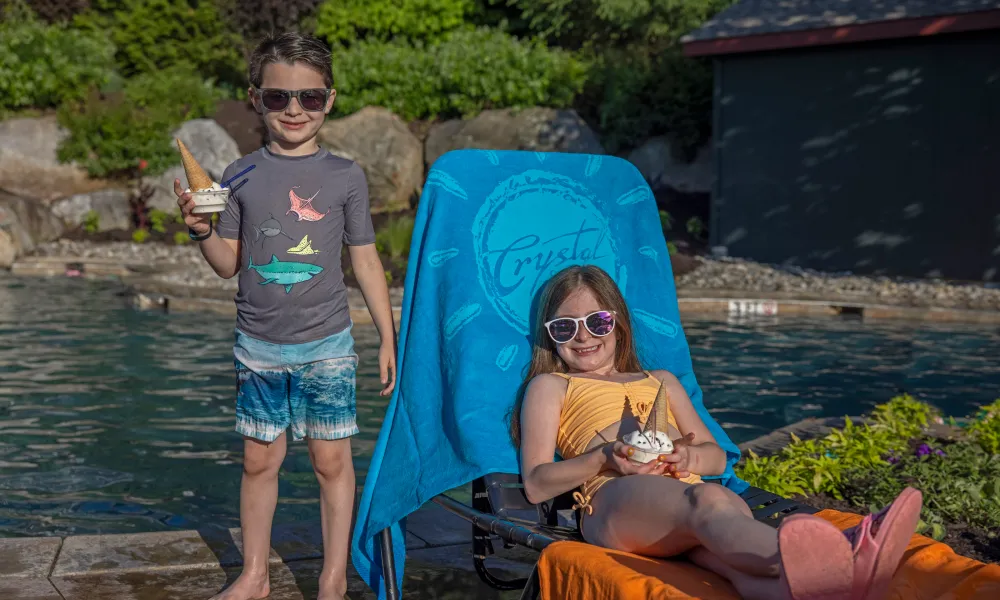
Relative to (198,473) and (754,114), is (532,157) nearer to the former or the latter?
(198,473)

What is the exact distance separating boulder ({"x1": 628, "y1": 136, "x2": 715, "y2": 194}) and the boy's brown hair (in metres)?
15.6

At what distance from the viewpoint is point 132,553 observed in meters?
3.63

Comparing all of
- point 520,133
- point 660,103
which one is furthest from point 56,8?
point 660,103

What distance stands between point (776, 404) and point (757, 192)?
9105mm

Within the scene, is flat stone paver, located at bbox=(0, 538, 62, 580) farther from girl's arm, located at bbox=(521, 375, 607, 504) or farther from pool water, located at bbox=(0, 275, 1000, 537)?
girl's arm, located at bbox=(521, 375, 607, 504)

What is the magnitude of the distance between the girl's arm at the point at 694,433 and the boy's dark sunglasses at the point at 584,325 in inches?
10.5

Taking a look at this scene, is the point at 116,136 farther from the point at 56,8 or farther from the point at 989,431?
the point at 989,431

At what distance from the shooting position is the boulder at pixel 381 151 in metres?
18.3

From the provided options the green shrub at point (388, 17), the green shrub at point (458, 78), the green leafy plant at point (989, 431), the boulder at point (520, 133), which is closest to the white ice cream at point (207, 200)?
the green leafy plant at point (989, 431)

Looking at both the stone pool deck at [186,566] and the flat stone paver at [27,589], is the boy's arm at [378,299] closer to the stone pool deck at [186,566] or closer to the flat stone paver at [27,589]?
the stone pool deck at [186,566]

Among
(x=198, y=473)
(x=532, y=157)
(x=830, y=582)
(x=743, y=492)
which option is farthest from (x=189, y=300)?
(x=830, y=582)

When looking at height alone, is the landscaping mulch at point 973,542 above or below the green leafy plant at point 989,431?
below

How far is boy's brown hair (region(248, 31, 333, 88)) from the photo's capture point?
10.7ft

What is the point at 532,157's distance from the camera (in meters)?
4.28
